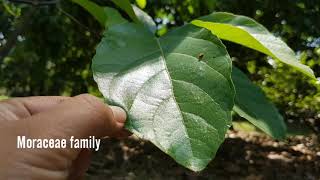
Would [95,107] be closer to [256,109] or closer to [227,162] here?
[256,109]

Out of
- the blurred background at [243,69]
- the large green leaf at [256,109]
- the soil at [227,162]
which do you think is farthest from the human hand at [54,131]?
the soil at [227,162]

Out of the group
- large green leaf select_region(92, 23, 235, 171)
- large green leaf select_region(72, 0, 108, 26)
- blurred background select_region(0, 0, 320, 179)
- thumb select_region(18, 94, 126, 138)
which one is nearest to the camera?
large green leaf select_region(92, 23, 235, 171)

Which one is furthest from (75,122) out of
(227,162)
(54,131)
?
(227,162)

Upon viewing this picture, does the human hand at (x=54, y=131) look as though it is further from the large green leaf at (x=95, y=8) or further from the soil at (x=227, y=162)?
the soil at (x=227, y=162)

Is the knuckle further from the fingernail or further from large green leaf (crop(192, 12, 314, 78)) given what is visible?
large green leaf (crop(192, 12, 314, 78))

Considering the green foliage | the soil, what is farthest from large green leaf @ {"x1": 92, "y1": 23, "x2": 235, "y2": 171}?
the soil

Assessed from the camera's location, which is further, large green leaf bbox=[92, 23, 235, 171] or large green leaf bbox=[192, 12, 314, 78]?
large green leaf bbox=[192, 12, 314, 78]

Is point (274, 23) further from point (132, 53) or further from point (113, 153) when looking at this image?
point (132, 53)
